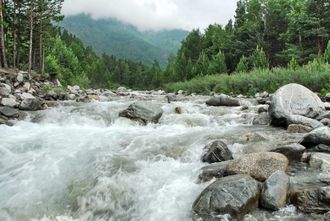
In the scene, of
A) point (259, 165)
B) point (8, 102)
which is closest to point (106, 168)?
point (259, 165)

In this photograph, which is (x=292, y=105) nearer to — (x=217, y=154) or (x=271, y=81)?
(x=217, y=154)

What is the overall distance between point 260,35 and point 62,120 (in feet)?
149

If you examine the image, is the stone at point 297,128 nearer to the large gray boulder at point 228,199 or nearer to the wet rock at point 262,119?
the wet rock at point 262,119

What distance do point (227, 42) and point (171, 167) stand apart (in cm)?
5579

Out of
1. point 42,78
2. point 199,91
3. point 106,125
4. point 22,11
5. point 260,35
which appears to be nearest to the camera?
point 106,125

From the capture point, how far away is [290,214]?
20.5 feet

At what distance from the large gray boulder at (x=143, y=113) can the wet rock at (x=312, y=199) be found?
832 centimetres

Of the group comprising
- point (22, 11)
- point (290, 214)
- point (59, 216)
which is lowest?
point (59, 216)

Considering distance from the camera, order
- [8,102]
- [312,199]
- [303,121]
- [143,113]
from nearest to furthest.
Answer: [312,199] < [303,121] < [143,113] < [8,102]

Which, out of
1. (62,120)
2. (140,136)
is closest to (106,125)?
(62,120)

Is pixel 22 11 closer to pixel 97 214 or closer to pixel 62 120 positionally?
pixel 62 120

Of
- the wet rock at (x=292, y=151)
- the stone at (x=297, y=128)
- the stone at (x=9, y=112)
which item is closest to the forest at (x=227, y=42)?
the stone at (x=9, y=112)

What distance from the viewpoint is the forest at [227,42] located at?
33031mm

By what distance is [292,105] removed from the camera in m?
13.4
